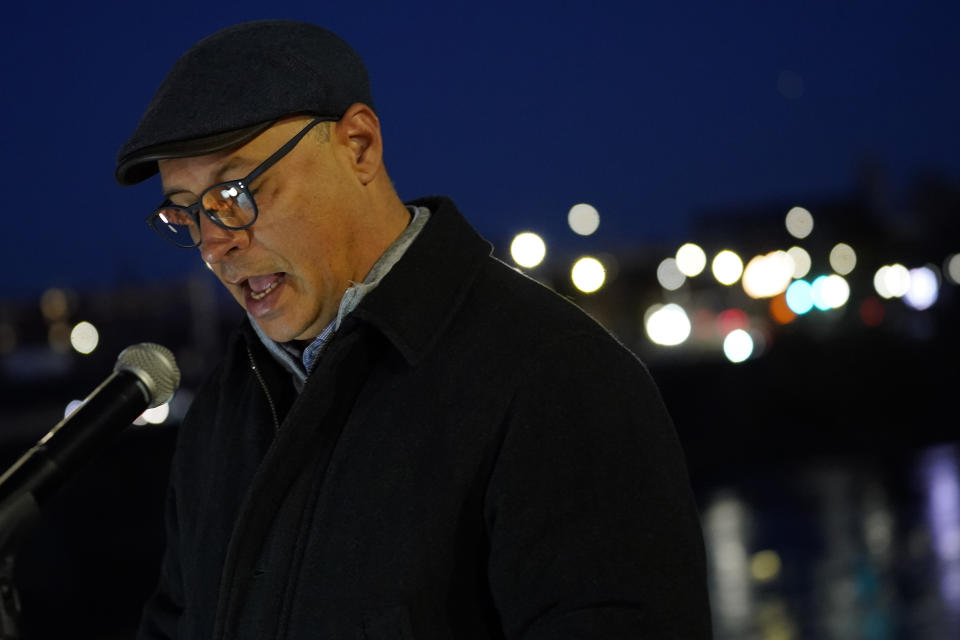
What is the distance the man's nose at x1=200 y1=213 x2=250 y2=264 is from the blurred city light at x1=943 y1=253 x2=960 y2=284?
216ft

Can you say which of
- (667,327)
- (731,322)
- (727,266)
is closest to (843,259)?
(727,266)

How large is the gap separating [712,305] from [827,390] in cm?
4856

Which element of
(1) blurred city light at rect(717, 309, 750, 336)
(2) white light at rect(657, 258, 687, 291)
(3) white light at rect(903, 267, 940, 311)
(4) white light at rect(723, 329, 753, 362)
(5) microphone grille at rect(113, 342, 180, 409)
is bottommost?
(5) microphone grille at rect(113, 342, 180, 409)

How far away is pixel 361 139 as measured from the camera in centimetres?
253

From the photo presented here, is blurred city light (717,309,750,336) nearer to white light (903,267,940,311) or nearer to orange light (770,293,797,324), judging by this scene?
white light (903,267,940,311)

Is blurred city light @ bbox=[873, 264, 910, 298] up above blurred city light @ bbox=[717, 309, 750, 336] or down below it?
above

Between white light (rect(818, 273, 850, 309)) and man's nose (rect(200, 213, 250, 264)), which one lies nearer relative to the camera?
man's nose (rect(200, 213, 250, 264))

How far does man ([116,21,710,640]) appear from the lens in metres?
2.10

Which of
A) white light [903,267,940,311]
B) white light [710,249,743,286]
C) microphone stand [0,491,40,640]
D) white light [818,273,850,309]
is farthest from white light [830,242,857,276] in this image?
microphone stand [0,491,40,640]

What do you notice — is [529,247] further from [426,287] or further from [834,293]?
[834,293]

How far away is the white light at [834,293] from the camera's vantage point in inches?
1987

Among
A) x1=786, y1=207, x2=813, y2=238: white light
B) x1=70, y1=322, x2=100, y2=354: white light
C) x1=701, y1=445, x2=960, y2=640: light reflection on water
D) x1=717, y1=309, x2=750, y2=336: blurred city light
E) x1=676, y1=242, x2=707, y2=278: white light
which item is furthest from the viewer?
x1=786, y1=207, x2=813, y2=238: white light

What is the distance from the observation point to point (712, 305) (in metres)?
69.3

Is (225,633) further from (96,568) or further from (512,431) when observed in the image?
(96,568)
